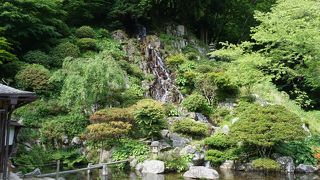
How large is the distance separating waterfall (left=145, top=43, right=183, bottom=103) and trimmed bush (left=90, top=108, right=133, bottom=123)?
231 inches

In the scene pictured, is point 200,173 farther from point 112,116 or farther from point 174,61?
point 174,61

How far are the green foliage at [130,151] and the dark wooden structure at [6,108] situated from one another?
6.34m

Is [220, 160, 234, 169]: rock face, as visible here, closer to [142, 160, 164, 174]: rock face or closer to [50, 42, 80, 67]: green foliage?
[142, 160, 164, 174]: rock face

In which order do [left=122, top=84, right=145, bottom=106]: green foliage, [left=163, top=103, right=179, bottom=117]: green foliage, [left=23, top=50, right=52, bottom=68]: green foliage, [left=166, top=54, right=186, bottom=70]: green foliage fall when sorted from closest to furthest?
[left=122, top=84, right=145, bottom=106]: green foliage
[left=163, top=103, right=179, bottom=117]: green foliage
[left=23, top=50, right=52, bottom=68]: green foliage
[left=166, top=54, right=186, bottom=70]: green foliage

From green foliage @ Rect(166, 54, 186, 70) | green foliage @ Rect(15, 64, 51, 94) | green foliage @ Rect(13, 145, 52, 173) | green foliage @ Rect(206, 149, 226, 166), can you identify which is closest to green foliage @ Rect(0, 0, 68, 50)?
green foliage @ Rect(15, 64, 51, 94)

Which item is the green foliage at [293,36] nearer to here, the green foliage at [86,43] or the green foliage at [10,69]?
the green foliage at [86,43]

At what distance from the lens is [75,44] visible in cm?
2422

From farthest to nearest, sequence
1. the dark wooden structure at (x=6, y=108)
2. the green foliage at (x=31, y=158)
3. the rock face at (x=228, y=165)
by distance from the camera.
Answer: the rock face at (x=228, y=165), the green foliage at (x=31, y=158), the dark wooden structure at (x=6, y=108)

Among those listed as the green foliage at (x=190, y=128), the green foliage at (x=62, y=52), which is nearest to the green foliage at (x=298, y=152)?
the green foliage at (x=190, y=128)

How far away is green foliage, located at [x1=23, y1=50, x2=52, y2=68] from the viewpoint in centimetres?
2136

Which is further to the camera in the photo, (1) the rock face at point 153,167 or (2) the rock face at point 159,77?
(2) the rock face at point 159,77

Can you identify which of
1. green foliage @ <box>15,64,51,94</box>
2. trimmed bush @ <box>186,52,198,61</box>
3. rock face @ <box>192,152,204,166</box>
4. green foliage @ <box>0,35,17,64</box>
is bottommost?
rock face @ <box>192,152,204,166</box>

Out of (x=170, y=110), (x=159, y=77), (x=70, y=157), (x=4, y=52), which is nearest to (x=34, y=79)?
(x=4, y=52)

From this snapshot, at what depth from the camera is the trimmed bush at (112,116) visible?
1667 cm
